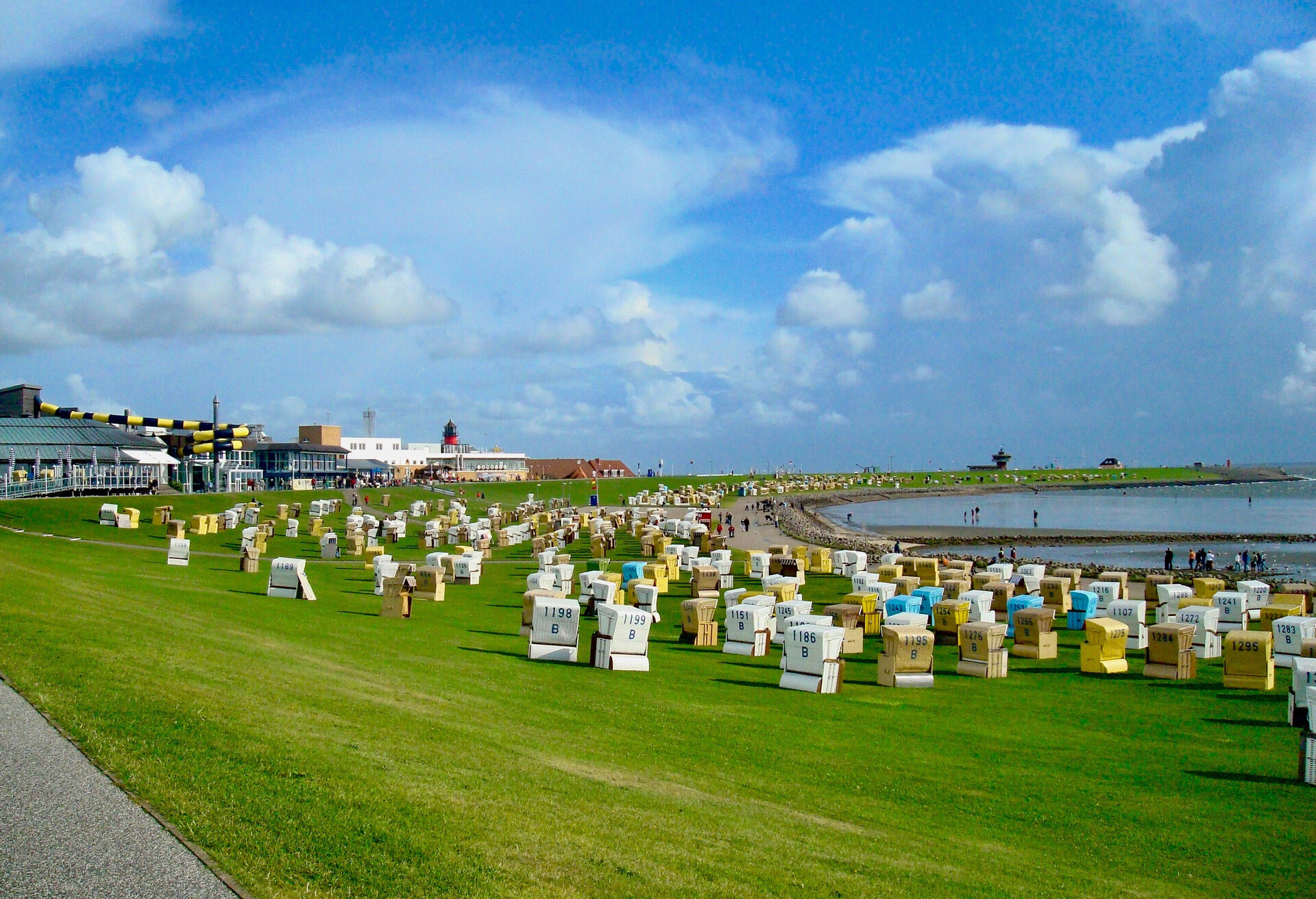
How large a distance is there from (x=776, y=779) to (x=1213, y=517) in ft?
379

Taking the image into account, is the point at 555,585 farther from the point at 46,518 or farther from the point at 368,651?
the point at 46,518

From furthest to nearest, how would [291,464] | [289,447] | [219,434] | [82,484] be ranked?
[291,464], [289,447], [219,434], [82,484]

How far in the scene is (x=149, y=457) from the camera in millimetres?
86188

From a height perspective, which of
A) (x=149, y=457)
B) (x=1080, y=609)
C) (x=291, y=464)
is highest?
(x=149, y=457)

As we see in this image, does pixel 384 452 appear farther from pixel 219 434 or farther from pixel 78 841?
pixel 78 841

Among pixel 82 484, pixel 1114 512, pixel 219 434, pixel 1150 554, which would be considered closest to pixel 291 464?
pixel 219 434

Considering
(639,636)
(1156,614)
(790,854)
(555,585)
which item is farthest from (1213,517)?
(790,854)

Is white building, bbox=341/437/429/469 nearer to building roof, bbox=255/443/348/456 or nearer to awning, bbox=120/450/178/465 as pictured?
building roof, bbox=255/443/348/456

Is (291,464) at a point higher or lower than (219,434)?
lower

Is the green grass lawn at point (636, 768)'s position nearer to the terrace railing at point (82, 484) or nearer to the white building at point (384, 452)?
the terrace railing at point (82, 484)

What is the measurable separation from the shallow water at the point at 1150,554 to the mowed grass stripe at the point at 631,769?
43573 mm

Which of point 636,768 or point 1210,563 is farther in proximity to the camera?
point 1210,563

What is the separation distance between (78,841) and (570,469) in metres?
174

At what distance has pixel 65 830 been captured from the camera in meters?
8.39
